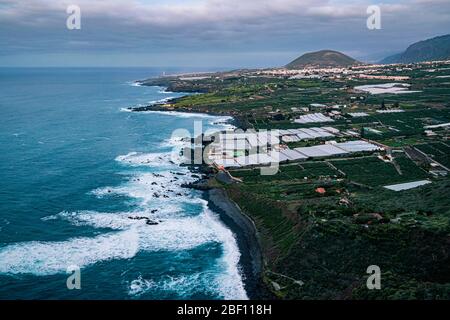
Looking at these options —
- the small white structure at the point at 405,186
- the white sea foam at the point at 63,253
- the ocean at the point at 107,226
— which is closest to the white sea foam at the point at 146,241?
the white sea foam at the point at 63,253

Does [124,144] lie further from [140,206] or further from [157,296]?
[157,296]

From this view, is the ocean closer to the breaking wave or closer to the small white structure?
the breaking wave

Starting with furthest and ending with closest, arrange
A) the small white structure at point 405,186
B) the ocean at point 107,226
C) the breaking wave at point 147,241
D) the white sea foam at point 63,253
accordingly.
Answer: the small white structure at point 405,186, the white sea foam at point 63,253, the breaking wave at point 147,241, the ocean at point 107,226

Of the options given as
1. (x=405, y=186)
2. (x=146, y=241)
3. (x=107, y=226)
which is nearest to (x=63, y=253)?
(x=107, y=226)

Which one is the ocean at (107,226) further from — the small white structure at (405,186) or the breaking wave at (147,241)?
the small white structure at (405,186)

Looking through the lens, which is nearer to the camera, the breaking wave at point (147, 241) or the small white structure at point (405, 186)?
the breaking wave at point (147, 241)

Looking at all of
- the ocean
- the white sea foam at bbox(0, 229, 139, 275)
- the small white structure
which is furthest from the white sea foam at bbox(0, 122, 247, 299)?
the small white structure

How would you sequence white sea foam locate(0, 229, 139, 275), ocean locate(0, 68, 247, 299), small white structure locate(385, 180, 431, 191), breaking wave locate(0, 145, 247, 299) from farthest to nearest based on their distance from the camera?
1. small white structure locate(385, 180, 431, 191)
2. white sea foam locate(0, 229, 139, 275)
3. breaking wave locate(0, 145, 247, 299)
4. ocean locate(0, 68, 247, 299)

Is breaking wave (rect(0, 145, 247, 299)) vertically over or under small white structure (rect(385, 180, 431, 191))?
under

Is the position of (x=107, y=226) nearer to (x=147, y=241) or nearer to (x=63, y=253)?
(x=147, y=241)
